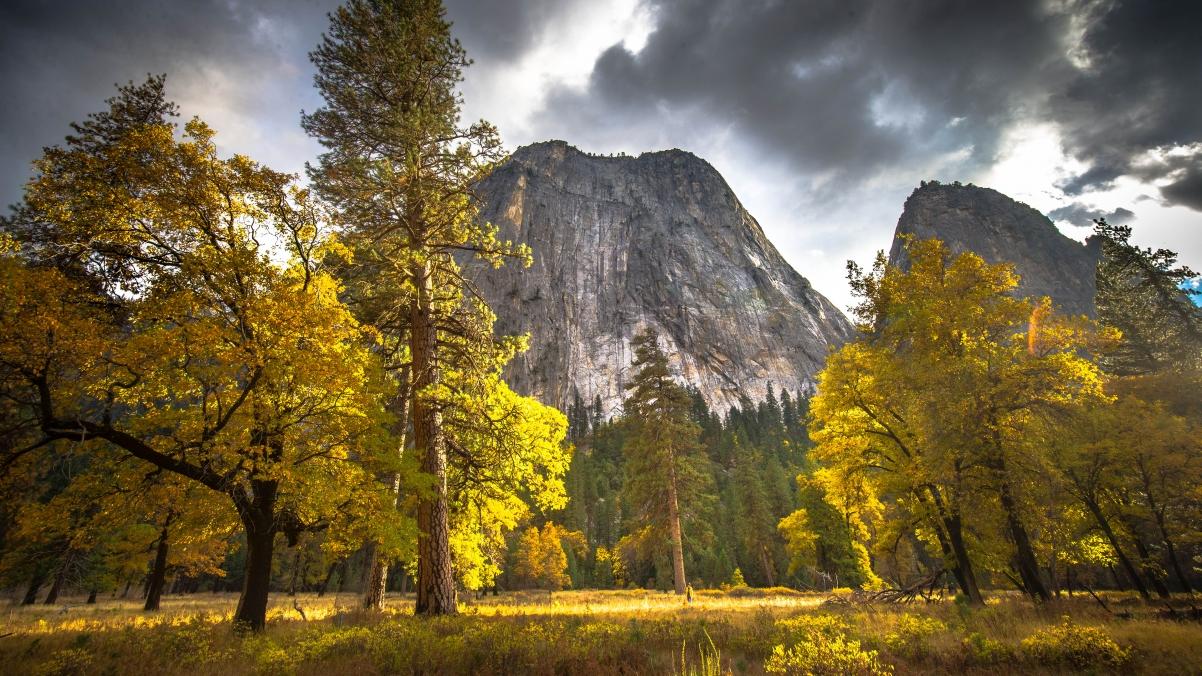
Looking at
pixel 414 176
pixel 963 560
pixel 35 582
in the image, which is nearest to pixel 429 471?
pixel 414 176

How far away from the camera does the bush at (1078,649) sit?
6648 mm

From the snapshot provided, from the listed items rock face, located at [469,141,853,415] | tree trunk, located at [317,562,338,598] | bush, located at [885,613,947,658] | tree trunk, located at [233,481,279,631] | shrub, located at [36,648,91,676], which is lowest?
tree trunk, located at [317,562,338,598]

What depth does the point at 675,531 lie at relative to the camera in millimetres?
23906

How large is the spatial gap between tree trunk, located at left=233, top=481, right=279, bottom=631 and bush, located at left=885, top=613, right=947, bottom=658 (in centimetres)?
1238

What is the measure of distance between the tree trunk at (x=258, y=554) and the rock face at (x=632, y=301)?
121 m

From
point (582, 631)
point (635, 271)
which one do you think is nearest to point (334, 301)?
point (582, 631)

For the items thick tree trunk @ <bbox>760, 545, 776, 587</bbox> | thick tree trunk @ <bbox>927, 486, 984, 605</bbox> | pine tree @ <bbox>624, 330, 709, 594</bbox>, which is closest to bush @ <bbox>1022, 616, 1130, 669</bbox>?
thick tree trunk @ <bbox>927, 486, 984, 605</bbox>

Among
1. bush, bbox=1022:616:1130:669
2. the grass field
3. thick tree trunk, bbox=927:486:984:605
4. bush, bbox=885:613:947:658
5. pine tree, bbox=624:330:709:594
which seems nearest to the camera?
the grass field

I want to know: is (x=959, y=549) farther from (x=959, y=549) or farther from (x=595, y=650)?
(x=595, y=650)

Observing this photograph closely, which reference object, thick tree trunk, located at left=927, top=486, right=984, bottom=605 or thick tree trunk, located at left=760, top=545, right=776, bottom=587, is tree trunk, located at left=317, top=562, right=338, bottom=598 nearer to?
thick tree trunk, located at left=760, top=545, right=776, bottom=587

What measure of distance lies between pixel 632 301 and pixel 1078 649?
6214 inches

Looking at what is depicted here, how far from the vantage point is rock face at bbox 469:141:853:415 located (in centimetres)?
14738

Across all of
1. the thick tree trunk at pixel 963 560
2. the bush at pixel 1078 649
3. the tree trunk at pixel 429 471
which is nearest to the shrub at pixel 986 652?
the bush at pixel 1078 649

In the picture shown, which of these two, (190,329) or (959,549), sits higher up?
(190,329)
